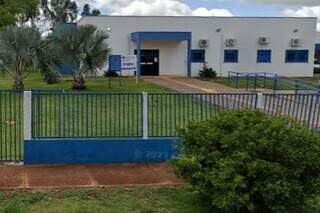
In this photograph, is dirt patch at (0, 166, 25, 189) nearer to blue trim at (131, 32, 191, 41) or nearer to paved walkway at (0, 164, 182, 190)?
paved walkway at (0, 164, 182, 190)

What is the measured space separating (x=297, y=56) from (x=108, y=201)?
127 feet

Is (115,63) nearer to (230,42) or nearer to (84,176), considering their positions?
(230,42)

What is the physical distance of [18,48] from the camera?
27.1 m

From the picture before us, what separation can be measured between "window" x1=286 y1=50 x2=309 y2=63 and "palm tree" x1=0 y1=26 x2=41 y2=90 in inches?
902

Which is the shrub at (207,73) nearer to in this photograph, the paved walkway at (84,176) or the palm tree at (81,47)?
→ the palm tree at (81,47)

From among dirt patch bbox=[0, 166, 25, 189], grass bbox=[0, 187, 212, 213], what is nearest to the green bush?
grass bbox=[0, 187, 212, 213]

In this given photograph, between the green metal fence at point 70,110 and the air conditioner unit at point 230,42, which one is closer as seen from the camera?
the green metal fence at point 70,110

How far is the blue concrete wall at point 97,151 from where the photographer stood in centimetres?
988

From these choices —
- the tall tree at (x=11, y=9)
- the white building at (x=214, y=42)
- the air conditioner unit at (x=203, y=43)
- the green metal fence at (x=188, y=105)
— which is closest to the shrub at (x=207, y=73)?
the white building at (x=214, y=42)

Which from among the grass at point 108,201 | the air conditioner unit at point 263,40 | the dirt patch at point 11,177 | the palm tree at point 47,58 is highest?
the air conditioner unit at point 263,40

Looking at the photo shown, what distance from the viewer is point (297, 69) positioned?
146 feet

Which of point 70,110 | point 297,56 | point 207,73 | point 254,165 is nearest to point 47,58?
point 207,73

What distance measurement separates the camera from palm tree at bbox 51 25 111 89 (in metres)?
28.4

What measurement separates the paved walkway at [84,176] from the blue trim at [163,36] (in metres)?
29.7
